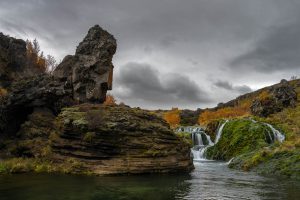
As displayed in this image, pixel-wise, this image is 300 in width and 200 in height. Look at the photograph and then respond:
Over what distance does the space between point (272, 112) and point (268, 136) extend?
29.4 meters

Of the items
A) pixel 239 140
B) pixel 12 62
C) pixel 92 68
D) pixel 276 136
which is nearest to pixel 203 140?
pixel 239 140

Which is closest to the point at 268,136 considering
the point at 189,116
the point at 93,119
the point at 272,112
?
the point at 272,112

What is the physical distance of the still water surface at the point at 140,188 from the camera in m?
24.3

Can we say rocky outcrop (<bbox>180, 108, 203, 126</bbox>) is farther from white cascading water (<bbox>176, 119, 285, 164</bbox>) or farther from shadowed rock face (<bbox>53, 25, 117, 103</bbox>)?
shadowed rock face (<bbox>53, 25, 117, 103</bbox>)

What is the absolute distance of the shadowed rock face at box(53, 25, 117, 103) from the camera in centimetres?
4950

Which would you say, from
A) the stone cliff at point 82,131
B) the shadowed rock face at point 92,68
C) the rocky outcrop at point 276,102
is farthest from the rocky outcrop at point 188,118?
the stone cliff at point 82,131

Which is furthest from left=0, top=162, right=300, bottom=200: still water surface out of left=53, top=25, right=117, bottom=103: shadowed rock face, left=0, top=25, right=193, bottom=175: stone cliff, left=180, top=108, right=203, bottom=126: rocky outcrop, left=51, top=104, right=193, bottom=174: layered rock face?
left=180, top=108, right=203, bottom=126: rocky outcrop

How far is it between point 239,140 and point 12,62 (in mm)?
38515

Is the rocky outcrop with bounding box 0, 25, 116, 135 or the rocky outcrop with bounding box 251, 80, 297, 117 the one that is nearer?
the rocky outcrop with bounding box 0, 25, 116, 135

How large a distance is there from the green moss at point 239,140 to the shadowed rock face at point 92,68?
23.8 m

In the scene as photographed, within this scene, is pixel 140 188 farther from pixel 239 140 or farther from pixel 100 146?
pixel 239 140

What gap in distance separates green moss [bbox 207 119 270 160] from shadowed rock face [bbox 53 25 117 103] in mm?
23770

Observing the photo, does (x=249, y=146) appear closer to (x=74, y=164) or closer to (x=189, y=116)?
(x=74, y=164)

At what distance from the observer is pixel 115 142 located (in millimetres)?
38062
